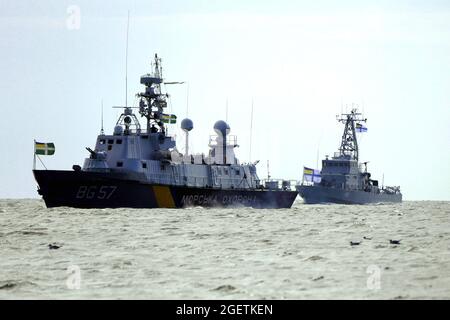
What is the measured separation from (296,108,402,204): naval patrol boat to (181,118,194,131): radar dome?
42.5 metres

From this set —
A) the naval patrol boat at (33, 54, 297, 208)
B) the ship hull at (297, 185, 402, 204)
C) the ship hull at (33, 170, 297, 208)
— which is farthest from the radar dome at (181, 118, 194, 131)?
the ship hull at (297, 185, 402, 204)

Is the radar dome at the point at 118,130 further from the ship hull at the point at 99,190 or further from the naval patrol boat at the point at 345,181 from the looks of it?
the naval patrol boat at the point at 345,181

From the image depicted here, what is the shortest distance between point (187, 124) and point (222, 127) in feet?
17.0

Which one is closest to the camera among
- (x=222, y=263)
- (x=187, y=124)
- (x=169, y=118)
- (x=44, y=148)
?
(x=222, y=263)

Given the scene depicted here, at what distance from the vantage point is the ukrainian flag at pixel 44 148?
58.0m

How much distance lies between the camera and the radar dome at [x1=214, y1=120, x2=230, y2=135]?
7856 cm

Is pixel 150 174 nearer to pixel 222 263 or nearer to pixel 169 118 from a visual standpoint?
pixel 169 118

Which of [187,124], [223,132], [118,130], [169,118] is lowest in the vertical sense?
[118,130]

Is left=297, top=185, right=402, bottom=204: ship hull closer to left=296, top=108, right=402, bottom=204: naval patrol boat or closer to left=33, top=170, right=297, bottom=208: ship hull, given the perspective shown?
left=296, top=108, right=402, bottom=204: naval patrol boat

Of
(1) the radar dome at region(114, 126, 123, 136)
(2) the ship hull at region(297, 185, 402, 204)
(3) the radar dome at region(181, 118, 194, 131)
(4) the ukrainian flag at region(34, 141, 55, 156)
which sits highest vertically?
(3) the radar dome at region(181, 118, 194, 131)

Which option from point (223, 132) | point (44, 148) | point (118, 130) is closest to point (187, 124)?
point (223, 132)

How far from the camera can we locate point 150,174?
6316 centimetres
